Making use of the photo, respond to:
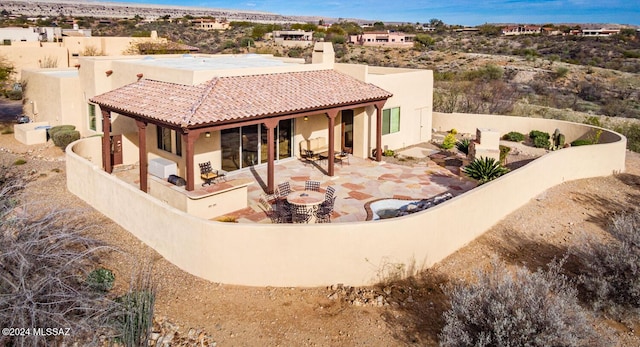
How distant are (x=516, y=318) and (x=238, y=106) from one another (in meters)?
10.9

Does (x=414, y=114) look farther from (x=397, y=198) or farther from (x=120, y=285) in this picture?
(x=120, y=285)

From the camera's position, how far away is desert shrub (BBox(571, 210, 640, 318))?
11055mm

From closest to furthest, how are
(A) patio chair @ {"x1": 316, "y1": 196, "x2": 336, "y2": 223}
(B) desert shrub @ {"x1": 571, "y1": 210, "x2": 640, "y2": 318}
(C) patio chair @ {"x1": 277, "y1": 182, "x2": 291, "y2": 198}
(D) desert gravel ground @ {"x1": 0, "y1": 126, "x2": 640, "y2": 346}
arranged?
(D) desert gravel ground @ {"x1": 0, "y1": 126, "x2": 640, "y2": 346} → (B) desert shrub @ {"x1": 571, "y1": 210, "x2": 640, "y2": 318} → (A) patio chair @ {"x1": 316, "y1": 196, "x2": 336, "y2": 223} → (C) patio chair @ {"x1": 277, "y1": 182, "x2": 291, "y2": 198}

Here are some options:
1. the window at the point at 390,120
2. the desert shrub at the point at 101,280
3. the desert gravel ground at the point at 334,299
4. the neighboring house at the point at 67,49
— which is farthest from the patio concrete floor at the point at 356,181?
the neighboring house at the point at 67,49

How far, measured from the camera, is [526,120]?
27.3 meters

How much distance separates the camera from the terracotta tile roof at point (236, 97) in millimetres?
15984

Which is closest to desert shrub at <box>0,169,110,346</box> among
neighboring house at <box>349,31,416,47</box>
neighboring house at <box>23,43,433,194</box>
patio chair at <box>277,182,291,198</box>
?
neighboring house at <box>23,43,433,194</box>

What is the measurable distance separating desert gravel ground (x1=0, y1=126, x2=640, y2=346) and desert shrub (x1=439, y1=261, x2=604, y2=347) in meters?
1.04

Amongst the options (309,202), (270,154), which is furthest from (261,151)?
(309,202)

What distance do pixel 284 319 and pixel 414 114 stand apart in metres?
16.1

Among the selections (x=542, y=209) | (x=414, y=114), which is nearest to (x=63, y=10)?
(x=414, y=114)

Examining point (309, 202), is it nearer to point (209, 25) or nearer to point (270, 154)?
point (270, 154)

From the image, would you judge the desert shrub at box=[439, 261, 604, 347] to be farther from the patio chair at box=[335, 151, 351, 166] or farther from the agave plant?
the patio chair at box=[335, 151, 351, 166]

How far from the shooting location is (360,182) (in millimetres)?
18812
